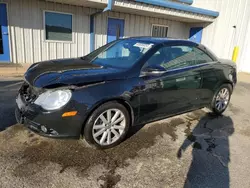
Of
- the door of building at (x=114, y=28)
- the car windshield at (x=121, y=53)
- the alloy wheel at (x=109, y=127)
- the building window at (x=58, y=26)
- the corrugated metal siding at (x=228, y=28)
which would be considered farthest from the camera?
the corrugated metal siding at (x=228, y=28)

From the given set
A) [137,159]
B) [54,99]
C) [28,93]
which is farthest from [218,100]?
[28,93]

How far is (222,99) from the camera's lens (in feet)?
15.1

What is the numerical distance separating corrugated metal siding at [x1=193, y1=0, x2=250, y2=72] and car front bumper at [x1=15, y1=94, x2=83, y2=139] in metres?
10.6

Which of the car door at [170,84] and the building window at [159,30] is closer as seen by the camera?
the car door at [170,84]

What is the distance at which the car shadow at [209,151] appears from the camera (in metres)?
2.49

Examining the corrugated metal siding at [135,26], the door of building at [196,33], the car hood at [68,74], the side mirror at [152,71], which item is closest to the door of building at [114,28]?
the corrugated metal siding at [135,26]

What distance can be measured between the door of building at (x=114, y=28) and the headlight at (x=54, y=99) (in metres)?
7.45

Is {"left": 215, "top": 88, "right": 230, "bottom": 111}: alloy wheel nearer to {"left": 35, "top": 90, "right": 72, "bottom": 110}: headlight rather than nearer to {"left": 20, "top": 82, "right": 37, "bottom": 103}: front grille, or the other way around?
{"left": 35, "top": 90, "right": 72, "bottom": 110}: headlight

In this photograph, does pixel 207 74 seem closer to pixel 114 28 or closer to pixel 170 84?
pixel 170 84

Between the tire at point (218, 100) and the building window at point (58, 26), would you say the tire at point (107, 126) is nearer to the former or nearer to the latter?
the tire at point (218, 100)

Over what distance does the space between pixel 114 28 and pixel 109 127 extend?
24.7ft

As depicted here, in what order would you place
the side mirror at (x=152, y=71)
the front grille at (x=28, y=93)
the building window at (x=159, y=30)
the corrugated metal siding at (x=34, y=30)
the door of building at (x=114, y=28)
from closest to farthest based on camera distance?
the front grille at (x=28, y=93) < the side mirror at (x=152, y=71) < the corrugated metal siding at (x=34, y=30) < the door of building at (x=114, y=28) < the building window at (x=159, y=30)

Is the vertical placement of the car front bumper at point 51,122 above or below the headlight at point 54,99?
below

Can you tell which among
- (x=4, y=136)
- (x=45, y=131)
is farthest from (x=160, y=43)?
(x=4, y=136)
